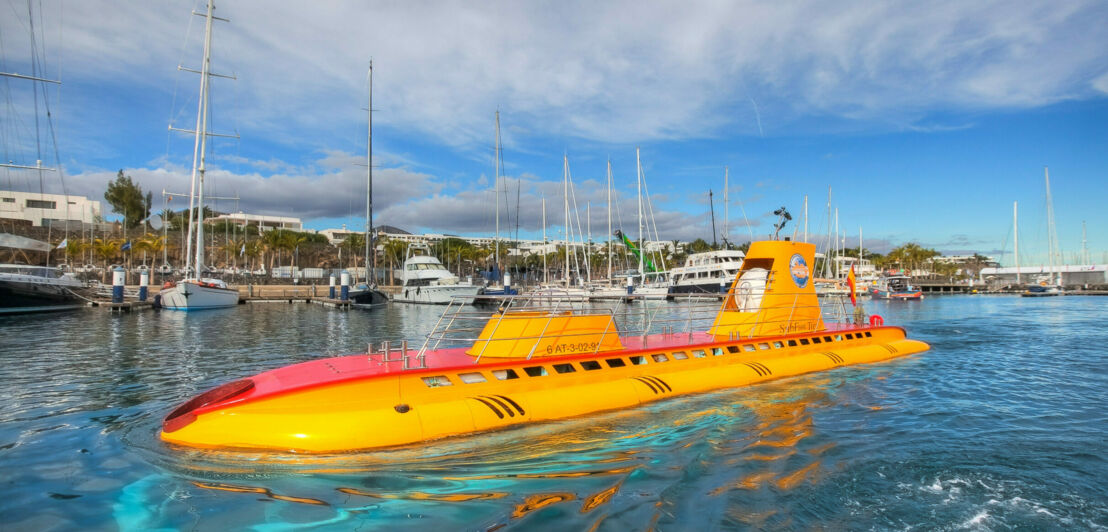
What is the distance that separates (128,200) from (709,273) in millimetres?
97045

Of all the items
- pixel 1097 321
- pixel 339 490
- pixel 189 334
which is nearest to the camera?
pixel 339 490

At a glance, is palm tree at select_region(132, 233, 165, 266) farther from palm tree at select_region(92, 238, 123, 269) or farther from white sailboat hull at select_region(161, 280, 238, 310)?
white sailboat hull at select_region(161, 280, 238, 310)

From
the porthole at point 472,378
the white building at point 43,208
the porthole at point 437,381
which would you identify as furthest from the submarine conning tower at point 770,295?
the white building at point 43,208

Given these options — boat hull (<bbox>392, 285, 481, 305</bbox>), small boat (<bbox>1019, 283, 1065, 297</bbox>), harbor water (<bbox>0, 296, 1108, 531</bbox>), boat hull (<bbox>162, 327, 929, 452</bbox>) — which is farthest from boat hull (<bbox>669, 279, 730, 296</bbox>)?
small boat (<bbox>1019, 283, 1065, 297</bbox>)

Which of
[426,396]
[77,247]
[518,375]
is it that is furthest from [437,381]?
[77,247]

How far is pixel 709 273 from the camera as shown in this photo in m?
68.9

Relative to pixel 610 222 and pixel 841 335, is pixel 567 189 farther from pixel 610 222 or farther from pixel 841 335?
pixel 841 335

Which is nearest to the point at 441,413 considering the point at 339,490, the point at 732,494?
the point at 339,490

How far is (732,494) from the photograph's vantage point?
26.7ft

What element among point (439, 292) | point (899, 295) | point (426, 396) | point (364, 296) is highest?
point (439, 292)

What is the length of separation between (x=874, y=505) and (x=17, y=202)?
113639 millimetres

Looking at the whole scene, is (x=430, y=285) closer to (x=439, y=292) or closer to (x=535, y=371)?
(x=439, y=292)

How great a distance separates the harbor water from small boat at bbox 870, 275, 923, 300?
75.0 m

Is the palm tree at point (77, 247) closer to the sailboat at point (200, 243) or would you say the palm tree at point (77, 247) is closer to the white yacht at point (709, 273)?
the sailboat at point (200, 243)
